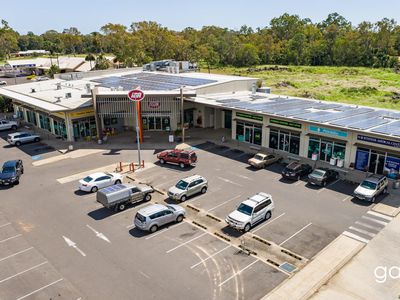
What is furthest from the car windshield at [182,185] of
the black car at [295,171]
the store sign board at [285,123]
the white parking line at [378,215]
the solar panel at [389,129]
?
the solar panel at [389,129]

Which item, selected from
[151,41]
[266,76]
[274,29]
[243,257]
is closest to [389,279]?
[243,257]

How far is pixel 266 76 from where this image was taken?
109438 millimetres

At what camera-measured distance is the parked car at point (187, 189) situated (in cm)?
2933

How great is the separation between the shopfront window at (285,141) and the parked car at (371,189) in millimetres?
10621

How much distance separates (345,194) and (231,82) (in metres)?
29.1

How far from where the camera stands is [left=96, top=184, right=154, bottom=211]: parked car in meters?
27.2

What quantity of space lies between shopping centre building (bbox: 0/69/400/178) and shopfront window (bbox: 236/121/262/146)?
122 mm

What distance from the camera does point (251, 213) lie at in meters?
24.9

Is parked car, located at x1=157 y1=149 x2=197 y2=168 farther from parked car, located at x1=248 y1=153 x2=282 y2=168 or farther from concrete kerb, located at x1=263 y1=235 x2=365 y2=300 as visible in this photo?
concrete kerb, located at x1=263 y1=235 x2=365 y2=300

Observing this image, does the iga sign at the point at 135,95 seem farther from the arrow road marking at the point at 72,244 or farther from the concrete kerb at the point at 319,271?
the concrete kerb at the point at 319,271

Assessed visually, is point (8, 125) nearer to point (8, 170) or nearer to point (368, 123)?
point (8, 170)

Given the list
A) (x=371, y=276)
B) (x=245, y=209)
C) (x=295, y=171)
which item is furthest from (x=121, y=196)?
(x=371, y=276)

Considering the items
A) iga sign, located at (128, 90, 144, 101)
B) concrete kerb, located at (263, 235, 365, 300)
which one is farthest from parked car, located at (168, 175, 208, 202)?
iga sign, located at (128, 90, 144, 101)

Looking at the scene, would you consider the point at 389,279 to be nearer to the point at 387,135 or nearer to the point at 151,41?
the point at 387,135
